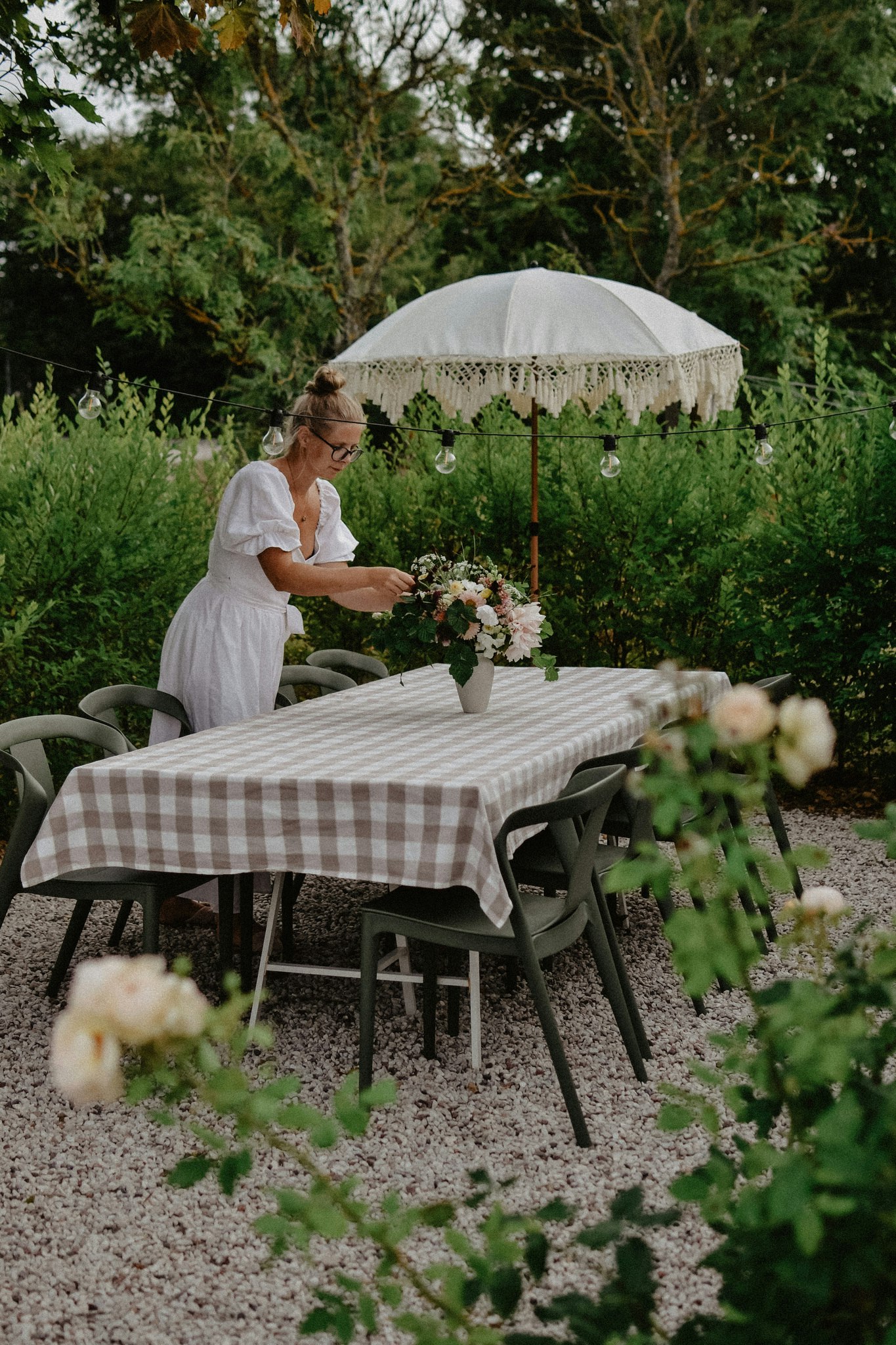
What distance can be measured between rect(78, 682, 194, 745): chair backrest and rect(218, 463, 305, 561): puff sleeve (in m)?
0.64

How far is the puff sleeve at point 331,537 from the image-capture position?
5.25m

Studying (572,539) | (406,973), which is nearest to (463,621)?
(406,973)

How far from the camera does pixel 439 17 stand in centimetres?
1586

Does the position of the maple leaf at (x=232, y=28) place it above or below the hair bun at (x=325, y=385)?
above

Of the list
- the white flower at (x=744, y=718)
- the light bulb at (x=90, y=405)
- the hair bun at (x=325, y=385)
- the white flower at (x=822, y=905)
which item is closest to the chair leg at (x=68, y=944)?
the light bulb at (x=90, y=405)

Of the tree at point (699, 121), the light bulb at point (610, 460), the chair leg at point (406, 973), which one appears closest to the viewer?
the chair leg at point (406, 973)

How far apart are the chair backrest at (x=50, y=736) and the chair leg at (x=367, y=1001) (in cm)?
130

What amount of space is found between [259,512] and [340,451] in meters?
0.42

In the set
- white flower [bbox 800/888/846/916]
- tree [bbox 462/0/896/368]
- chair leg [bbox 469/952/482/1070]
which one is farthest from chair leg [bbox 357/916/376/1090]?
tree [bbox 462/0/896/368]

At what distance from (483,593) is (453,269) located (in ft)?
52.0

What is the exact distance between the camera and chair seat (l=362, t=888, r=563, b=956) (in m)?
3.44

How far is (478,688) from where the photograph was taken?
15.4ft

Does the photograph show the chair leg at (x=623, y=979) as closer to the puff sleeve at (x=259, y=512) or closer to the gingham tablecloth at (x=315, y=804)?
the gingham tablecloth at (x=315, y=804)

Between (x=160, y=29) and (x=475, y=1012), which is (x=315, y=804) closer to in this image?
(x=475, y=1012)
